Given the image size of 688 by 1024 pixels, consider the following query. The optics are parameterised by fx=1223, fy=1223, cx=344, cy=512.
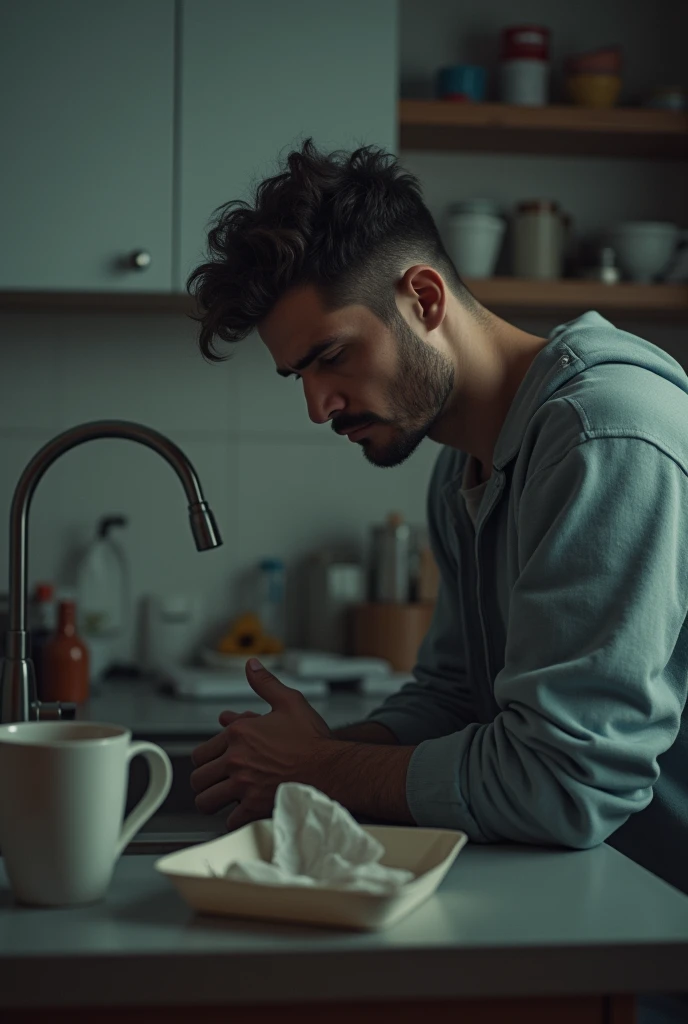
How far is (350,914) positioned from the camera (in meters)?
0.74

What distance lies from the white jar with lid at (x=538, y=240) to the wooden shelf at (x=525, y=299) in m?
0.05

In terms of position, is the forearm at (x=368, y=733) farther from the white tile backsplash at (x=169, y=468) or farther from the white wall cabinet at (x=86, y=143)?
the white tile backsplash at (x=169, y=468)

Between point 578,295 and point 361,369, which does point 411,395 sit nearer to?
point 361,369

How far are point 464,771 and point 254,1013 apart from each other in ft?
1.16

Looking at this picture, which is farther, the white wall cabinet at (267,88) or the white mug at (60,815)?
the white wall cabinet at (267,88)

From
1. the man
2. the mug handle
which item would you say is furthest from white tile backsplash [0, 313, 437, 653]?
the mug handle

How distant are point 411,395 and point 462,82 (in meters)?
1.39

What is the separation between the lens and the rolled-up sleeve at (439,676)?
4.76 ft

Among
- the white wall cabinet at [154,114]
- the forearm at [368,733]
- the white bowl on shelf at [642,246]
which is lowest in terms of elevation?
the forearm at [368,733]

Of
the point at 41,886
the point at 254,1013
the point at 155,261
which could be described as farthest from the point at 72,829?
the point at 155,261

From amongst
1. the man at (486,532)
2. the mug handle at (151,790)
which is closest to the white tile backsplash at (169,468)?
the man at (486,532)

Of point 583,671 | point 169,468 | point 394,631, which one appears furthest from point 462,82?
point 583,671

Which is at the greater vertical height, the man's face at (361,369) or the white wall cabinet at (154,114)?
the white wall cabinet at (154,114)

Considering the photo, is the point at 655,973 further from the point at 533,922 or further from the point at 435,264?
the point at 435,264
